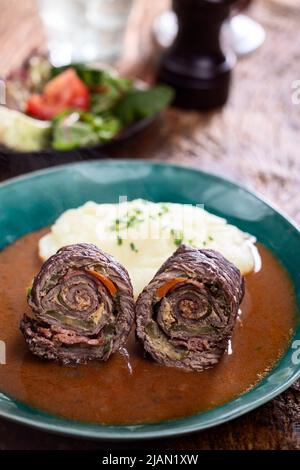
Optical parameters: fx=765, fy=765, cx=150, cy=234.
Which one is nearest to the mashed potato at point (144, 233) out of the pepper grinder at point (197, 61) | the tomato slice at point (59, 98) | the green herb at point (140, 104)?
the green herb at point (140, 104)

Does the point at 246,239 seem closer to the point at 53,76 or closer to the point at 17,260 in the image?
the point at 17,260

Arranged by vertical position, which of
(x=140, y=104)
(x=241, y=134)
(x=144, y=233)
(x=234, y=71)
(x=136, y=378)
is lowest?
(x=136, y=378)

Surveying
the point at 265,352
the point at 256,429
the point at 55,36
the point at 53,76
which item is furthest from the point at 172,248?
the point at 55,36

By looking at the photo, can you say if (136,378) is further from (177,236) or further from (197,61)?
(197,61)

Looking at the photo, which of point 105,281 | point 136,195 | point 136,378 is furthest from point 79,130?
point 136,378

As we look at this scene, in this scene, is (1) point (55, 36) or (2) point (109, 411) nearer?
(2) point (109, 411)

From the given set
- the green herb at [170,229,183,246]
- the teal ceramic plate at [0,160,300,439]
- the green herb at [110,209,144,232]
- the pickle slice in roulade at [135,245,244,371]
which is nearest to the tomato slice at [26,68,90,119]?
the teal ceramic plate at [0,160,300,439]

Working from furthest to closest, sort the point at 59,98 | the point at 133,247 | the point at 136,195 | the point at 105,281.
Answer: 1. the point at 59,98
2. the point at 136,195
3. the point at 133,247
4. the point at 105,281
